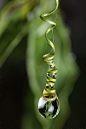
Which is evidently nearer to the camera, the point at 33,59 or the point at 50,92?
the point at 50,92

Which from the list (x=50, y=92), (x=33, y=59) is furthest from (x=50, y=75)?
(x=33, y=59)

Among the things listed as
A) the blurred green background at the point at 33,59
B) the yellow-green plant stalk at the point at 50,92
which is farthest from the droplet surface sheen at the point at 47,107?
the blurred green background at the point at 33,59

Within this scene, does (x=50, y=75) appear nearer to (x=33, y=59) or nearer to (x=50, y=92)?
(x=50, y=92)

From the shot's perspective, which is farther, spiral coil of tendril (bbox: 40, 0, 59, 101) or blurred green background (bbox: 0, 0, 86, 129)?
blurred green background (bbox: 0, 0, 86, 129)

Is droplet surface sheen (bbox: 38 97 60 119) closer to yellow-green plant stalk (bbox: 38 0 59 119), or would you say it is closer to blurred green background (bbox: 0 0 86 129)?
yellow-green plant stalk (bbox: 38 0 59 119)

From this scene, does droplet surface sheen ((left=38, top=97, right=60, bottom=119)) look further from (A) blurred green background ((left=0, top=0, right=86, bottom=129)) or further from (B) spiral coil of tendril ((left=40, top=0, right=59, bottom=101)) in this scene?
(A) blurred green background ((left=0, top=0, right=86, bottom=129))

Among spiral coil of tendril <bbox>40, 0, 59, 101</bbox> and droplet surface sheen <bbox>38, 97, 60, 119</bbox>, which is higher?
→ spiral coil of tendril <bbox>40, 0, 59, 101</bbox>

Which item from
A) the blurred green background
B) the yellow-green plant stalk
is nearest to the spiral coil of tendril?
the yellow-green plant stalk

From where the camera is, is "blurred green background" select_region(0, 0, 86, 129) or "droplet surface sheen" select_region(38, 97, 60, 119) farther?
"blurred green background" select_region(0, 0, 86, 129)

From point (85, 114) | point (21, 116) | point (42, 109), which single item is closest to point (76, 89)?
point (85, 114)
